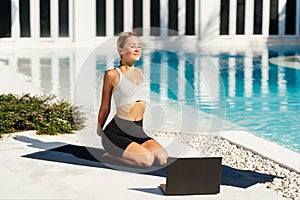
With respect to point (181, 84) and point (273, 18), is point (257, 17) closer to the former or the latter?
point (273, 18)

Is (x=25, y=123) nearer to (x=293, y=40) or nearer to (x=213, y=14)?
(x=213, y=14)

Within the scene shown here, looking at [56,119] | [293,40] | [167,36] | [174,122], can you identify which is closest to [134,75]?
[56,119]

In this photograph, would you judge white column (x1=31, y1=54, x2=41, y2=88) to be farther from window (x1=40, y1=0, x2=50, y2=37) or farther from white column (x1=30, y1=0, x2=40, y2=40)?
window (x1=40, y1=0, x2=50, y2=37)

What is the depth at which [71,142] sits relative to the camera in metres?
7.32

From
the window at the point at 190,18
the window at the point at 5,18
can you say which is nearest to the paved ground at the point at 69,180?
the window at the point at 5,18

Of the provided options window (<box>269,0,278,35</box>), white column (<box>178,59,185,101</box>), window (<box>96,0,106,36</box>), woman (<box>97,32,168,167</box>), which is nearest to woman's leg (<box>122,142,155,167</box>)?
woman (<box>97,32,168,167</box>)

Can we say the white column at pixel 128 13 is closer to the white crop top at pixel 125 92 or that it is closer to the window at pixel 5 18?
the window at pixel 5 18

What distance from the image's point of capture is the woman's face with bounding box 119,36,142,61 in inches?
243

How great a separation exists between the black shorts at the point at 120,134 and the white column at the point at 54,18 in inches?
640

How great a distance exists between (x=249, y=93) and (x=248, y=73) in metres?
3.10

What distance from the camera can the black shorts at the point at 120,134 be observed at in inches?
245

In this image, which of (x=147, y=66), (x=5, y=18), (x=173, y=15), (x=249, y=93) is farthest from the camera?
Answer: (x=173, y=15)

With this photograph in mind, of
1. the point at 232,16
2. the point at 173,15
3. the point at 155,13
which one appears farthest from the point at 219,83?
the point at 232,16

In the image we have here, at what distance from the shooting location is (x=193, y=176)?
534 centimetres
